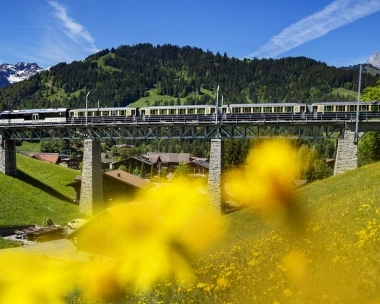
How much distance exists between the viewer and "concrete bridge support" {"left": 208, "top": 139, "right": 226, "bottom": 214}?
41.4 metres

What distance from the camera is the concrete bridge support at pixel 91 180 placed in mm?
48281

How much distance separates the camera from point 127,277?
11.0 metres

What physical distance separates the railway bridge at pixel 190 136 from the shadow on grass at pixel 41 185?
168 centimetres

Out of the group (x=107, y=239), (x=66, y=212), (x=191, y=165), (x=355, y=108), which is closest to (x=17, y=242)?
(x=66, y=212)

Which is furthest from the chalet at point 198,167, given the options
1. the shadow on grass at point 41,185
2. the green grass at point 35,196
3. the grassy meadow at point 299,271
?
the grassy meadow at point 299,271

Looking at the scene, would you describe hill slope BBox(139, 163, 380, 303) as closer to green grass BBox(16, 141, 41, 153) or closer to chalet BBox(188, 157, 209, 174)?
chalet BBox(188, 157, 209, 174)

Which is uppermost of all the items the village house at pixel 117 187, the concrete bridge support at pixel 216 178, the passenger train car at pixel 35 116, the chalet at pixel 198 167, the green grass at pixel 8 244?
the passenger train car at pixel 35 116

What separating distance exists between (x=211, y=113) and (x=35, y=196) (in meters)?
28.8

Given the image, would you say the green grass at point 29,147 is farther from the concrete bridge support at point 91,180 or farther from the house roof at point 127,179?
the concrete bridge support at point 91,180

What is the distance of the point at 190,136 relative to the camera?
4681 cm

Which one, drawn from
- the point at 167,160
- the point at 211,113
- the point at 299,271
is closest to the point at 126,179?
the point at 211,113

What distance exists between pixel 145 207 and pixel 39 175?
2127 inches

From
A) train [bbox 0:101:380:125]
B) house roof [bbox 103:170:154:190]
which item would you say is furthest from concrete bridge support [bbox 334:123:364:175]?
house roof [bbox 103:170:154:190]

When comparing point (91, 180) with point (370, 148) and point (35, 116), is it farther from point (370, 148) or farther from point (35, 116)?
point (370, 148)
